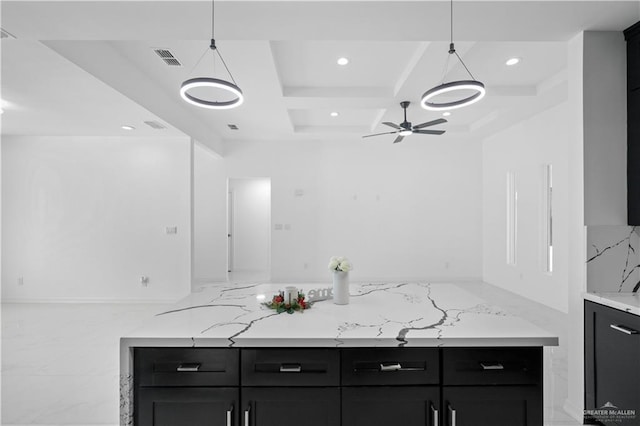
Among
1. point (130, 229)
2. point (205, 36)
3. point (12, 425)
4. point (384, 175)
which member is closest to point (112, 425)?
point (12, 425)

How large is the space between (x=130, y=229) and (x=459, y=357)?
18.2 ft

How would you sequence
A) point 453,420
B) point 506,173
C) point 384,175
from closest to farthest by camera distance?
point 453,420, point 506,173, point 384,175

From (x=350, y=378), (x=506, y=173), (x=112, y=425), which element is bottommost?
(x=112, y=425)

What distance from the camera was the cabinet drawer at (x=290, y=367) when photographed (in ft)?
4.72

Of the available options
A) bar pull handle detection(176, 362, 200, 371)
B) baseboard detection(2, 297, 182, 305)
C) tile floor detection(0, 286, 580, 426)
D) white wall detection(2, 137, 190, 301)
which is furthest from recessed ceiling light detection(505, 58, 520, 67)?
A: baseboard detection(2, 297, 182, 305)

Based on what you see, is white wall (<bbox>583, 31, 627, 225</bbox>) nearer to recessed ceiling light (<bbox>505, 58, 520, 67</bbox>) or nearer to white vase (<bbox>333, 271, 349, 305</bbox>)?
recessed ceiling light (<bbox>505, 58, 520, 67</bbox>)

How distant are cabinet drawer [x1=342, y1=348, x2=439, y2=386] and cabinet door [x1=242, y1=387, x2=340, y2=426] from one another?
4.4 inches

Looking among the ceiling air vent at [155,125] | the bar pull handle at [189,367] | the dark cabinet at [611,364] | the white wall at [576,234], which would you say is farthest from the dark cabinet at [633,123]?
the ceiling air vent at [155,125]

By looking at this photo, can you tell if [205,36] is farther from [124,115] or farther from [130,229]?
[130,229]

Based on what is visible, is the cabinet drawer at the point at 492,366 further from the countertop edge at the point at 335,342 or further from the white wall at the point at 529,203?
the white wall at the point at 529,203

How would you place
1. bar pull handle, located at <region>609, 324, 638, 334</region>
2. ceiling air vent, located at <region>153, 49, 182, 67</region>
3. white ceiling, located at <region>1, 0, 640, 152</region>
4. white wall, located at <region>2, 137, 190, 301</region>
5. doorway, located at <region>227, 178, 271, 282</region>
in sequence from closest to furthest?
bar pull handle, located at <region>609, 324, 638, 334</region> → white ceiling, located at <region>1, 0, 640, 152</region> → ceiling air vent, located at <region>153, 49, 182, 67</region> → white wall, located at <region>2, 137, 190, 301</region> → doorway, located at <region>227, 178, 271, 282</region>

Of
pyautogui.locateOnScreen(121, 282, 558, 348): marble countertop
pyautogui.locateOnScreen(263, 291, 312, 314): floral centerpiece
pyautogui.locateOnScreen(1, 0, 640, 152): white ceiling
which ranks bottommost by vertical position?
pyautogui.locateOnScreen(121, 282, 558, 348): marble countertop

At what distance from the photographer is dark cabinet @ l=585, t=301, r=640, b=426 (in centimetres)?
191

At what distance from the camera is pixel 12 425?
2.31 m
